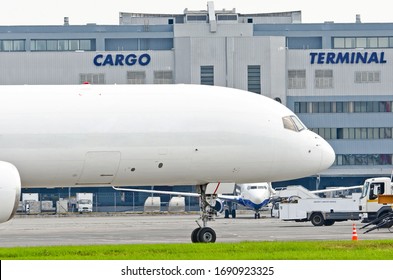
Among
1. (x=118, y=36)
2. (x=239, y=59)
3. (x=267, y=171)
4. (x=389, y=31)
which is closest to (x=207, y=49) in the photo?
(x=239, y=59)

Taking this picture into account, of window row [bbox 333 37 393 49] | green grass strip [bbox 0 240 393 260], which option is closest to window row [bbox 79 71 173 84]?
window row [bbox 333 37 393 49]

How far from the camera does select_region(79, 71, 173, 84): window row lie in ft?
394

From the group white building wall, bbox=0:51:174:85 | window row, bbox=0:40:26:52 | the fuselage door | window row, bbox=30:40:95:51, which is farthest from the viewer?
window row, bbox=0:40:26:52

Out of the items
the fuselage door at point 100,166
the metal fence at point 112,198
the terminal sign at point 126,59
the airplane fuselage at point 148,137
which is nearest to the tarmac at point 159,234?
the airplane fuselage at point 148,137

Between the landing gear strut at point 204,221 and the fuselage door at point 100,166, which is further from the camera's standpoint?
the landing gear strut at point 204,221

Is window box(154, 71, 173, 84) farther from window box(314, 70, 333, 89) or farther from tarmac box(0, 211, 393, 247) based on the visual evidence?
tarmac box(0, 211, 393, 247)

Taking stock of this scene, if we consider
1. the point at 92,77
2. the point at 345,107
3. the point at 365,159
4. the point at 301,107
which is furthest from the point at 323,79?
the point at 92,77

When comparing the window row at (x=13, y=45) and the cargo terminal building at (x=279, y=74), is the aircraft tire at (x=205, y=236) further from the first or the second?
the window row at (x=13, y=45)

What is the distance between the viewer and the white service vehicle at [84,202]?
112m

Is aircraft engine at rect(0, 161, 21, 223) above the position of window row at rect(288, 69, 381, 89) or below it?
below

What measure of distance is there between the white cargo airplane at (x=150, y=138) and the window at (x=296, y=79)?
85001mm

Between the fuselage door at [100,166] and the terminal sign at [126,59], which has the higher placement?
the terminal sign at [126,59]

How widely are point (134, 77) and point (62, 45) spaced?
77.3 feet

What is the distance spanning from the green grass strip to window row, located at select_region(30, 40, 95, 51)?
109 metres
